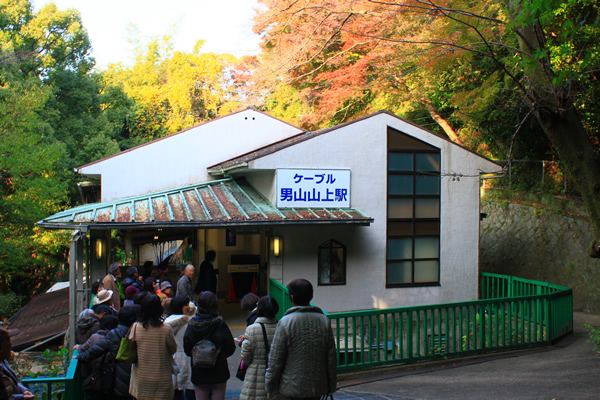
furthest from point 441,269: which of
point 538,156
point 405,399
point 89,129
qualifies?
point 89,129

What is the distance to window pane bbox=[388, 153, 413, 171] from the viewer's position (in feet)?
43.8

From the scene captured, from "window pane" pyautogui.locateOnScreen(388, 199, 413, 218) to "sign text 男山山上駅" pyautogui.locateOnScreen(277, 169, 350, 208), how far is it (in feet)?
4.10

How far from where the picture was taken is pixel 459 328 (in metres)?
9.38

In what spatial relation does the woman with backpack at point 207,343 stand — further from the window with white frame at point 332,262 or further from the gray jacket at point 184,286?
the window with white frame at point 332,262

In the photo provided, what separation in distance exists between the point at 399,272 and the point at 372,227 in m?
1.46

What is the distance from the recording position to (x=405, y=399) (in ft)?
23.7

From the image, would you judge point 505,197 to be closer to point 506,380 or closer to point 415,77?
point 415,77

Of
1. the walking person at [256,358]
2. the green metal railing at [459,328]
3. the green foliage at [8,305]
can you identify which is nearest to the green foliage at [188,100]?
the green foliage at [8,305]

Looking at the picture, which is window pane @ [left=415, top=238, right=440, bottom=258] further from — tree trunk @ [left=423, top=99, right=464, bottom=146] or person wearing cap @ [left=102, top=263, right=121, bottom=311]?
tree trunk @ [left=423, top=99, right=464, bottom=146]

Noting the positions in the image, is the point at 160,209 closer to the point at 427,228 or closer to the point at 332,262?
the point at 332,262

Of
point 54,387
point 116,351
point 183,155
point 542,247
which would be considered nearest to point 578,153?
point 116,351

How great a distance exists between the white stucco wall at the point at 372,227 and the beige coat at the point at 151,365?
7.17 meters

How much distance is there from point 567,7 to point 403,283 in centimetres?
860

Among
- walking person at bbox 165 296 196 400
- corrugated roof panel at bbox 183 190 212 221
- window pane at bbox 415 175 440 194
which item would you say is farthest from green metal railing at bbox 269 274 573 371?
window pane at bbox 415 175 440 194
